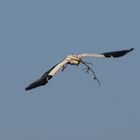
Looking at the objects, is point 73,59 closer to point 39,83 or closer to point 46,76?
point 46,76

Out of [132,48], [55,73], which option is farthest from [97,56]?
[55,73]

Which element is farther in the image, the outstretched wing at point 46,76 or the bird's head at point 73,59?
the bird's head at point 73,59

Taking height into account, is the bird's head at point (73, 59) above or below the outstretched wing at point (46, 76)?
above

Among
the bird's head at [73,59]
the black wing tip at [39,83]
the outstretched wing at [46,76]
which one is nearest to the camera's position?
the black wing tip at [39,83]

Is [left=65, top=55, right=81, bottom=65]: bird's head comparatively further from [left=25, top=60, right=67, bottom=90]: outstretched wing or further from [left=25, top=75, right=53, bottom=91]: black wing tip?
[left=25, top=75, right=53, bottom=91]: black wing tip

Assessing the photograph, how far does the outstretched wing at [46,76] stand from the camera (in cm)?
4131

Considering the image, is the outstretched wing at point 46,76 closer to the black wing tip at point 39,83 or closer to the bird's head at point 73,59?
the black wing tip at point 39,83

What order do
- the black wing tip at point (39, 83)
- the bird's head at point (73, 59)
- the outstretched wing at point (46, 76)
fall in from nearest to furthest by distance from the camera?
the black wing tip at point (39, 83) → the outstretched wing at point (46, 76) → the bird's head at point (73, 59)

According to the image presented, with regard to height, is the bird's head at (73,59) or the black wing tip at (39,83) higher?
the bird's head at (73,59)

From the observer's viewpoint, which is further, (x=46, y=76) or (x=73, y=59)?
(x=73, y=59)

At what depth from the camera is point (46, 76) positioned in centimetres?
4216

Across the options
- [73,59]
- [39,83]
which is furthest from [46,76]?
[73,59]

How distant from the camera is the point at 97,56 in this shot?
4847 cm

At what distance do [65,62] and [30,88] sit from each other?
3.70 m
